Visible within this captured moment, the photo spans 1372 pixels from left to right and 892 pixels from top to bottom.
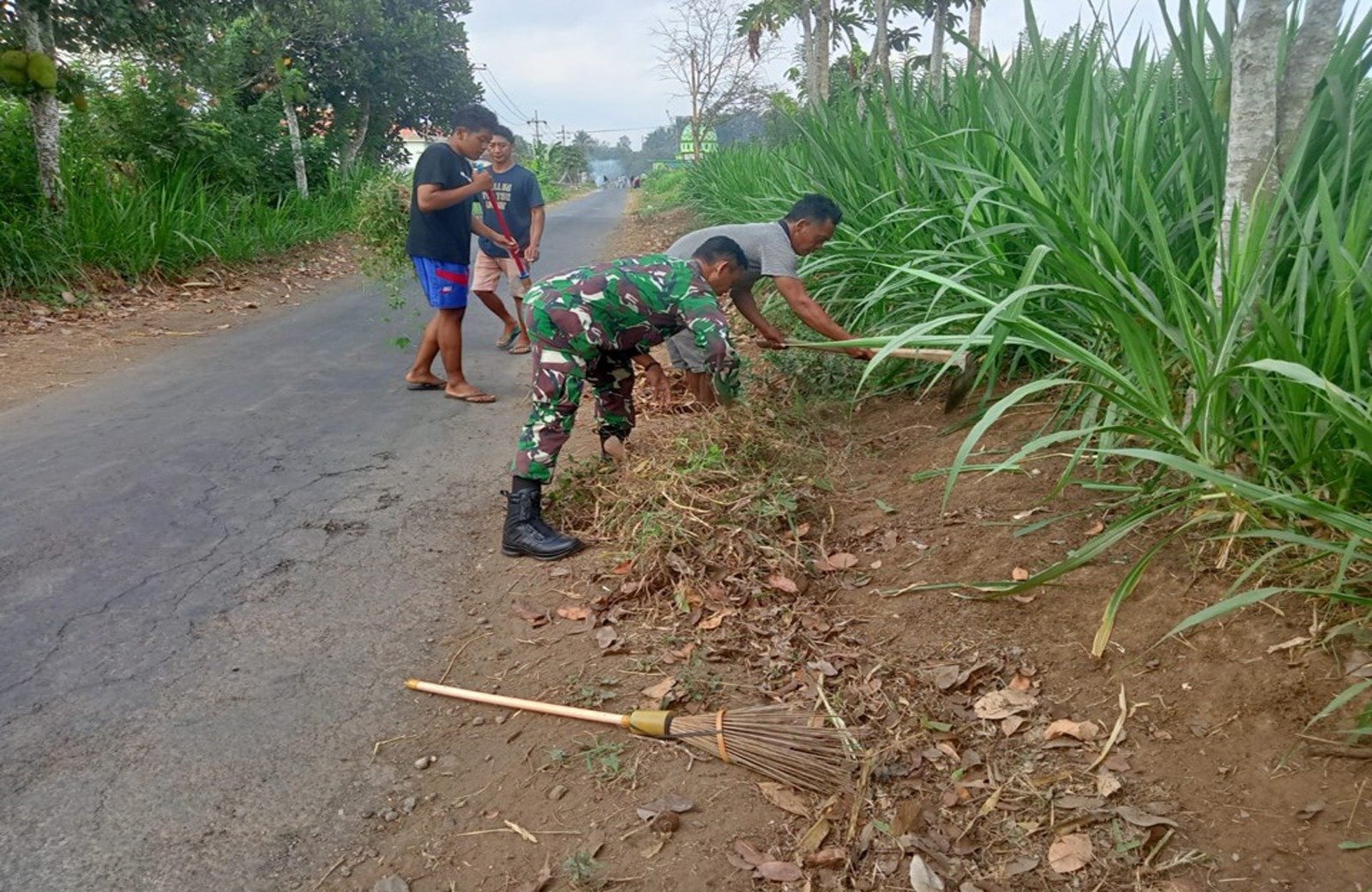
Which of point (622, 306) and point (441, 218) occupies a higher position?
point (441, 218)

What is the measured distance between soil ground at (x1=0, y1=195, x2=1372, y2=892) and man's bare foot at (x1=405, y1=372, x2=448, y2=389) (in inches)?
103

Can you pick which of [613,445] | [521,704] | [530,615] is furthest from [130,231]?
[521,704]

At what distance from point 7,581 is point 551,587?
5.67 feet

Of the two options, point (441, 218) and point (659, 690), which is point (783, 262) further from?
point (659, 690)

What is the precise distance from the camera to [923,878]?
1.70m

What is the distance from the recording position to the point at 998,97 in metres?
3.82

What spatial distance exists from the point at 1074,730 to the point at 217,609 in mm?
2457

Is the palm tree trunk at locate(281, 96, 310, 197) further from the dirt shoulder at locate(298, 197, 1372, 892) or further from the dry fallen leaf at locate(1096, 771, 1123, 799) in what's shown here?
the dry fallen leaf at locate(1096, 771, 1123, 799)

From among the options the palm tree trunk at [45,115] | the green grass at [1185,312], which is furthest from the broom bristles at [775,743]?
the palm tree trunk at [45,115]

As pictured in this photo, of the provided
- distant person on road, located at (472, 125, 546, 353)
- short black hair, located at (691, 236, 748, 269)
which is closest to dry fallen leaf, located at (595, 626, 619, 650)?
short black hair, located at (691, 236, 748, 269)

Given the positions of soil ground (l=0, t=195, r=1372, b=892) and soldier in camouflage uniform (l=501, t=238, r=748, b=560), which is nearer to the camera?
soil ground (l=0, t=195, r=1372, b=892)

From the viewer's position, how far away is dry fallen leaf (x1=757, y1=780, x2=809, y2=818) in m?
1.91

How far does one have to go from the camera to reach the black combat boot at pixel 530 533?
123 inches

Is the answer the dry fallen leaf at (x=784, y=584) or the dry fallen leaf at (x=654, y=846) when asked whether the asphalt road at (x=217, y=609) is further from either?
the dry fallen leaf at (x=784, y=584)
